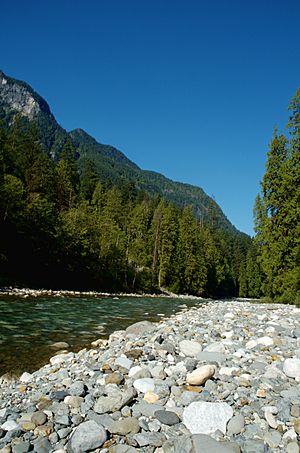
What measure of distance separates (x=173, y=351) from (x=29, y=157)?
161 feet

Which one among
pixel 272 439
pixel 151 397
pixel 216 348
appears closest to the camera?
pixel 272 439

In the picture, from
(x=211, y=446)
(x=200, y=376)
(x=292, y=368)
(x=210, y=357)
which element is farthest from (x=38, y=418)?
(x=292, y=368)

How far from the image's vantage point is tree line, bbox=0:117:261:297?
32.0 meters

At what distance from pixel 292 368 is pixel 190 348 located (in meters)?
1.73

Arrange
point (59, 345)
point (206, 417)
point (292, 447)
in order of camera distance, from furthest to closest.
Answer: point (59, 345), point (206, 417), point (292, 447)

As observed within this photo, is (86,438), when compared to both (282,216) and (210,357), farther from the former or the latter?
(282,216)

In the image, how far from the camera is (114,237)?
44.6m

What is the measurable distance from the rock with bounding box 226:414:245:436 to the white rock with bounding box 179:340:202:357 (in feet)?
6.63

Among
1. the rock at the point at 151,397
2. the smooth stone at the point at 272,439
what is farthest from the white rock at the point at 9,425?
the smooth stone at the point at 272,439

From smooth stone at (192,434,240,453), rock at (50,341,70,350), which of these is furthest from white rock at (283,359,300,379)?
rock at (50,341,70,350)

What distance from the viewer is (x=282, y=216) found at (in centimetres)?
2194

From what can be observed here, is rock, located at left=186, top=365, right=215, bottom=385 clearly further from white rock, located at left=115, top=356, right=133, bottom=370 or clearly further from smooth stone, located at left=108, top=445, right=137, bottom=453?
smooth stone, located at left=108, top=445, right=137, bottom=453

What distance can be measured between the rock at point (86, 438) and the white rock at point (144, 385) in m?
0.96

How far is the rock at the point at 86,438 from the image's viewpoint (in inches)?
121
